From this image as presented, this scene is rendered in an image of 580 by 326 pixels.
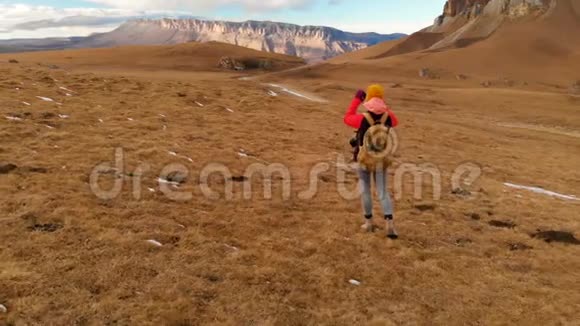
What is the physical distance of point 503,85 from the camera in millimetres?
109812

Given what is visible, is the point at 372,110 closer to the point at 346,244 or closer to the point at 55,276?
the point at 346,244

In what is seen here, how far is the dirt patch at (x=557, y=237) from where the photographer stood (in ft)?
41.2

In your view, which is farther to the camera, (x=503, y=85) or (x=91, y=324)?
(x=503, y=85)

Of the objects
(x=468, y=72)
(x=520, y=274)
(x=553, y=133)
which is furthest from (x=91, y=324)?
(x=468, y=72)

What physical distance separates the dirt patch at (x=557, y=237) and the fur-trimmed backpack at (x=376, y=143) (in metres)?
5.95

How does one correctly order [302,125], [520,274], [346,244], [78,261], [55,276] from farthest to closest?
[302,125]
[346,244]
[520,274]
[78,261]
[55,276]

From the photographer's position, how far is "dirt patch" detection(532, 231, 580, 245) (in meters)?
12.6

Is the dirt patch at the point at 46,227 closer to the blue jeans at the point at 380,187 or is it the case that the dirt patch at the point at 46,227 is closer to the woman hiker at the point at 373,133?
the woman hiker at the point at 373,133

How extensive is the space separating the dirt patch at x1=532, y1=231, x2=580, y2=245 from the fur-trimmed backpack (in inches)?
234

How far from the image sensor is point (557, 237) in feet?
42.1

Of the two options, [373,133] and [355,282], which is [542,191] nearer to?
[373,133]

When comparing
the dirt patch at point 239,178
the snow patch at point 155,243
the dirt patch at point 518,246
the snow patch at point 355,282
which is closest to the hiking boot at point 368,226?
the snow patch at point 355,282

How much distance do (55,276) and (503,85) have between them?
120 metres
